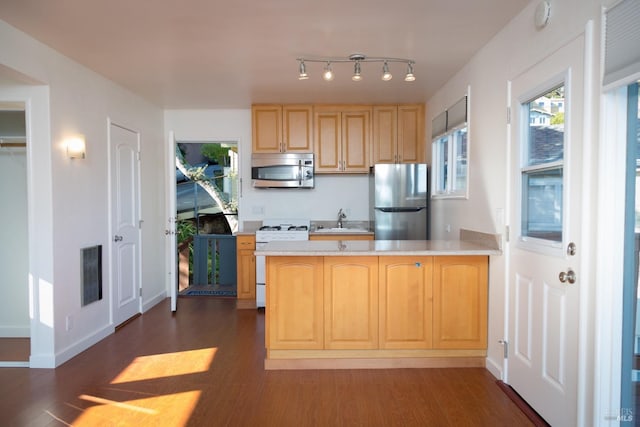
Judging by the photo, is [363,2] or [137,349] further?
[137,349]

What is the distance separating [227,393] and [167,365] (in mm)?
744

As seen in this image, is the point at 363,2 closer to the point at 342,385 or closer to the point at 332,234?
the point at 342,385

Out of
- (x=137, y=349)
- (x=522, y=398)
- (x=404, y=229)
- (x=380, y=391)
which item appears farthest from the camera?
(x=404, y=229)

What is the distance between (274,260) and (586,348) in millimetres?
1938

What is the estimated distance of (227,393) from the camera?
104 inches

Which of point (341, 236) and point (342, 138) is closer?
point (341, 236)

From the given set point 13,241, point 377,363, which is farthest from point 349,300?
point 13,241

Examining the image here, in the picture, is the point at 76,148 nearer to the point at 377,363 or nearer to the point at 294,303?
the point at 294,303

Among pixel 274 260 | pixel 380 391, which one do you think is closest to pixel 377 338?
pixel 380 391

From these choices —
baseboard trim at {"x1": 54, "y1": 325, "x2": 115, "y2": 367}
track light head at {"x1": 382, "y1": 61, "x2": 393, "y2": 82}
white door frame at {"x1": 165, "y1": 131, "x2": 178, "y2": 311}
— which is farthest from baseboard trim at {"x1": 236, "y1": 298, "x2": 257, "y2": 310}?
track light head at {"x1": 382, "y1": 61, "x2": 393, "y2": 82}

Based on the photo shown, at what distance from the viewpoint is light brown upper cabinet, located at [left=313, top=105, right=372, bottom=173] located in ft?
16.1

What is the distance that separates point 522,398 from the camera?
251cm

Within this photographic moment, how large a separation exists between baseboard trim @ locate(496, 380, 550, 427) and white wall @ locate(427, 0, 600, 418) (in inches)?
6.0

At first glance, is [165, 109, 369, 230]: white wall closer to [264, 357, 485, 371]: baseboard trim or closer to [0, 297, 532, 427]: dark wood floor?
[0, 297, 532, 427]: dark wood floor
